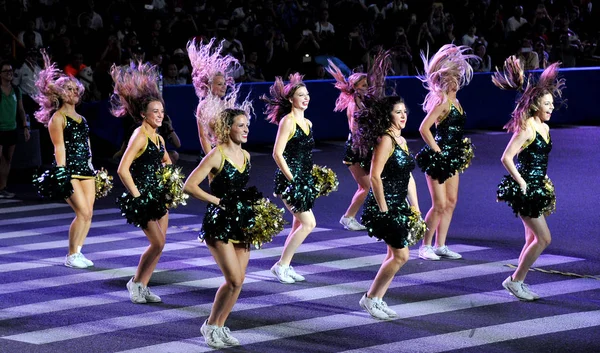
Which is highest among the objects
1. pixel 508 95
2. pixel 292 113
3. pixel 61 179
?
pixel 292 113

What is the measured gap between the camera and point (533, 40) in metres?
26.3

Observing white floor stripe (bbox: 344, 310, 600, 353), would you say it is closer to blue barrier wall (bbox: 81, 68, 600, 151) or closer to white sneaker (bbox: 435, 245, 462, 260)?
white sneaker (bbox: 435, 245, 462, 260)

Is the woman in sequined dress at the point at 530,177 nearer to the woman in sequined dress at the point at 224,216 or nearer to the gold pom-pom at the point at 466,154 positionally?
the gold pom-pom at the point at 466,154

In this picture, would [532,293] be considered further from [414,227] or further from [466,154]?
[466,154]

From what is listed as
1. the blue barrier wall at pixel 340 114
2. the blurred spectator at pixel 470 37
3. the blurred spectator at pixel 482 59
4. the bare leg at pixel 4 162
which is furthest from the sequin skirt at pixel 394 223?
the blurred spectator at pixel 470 37

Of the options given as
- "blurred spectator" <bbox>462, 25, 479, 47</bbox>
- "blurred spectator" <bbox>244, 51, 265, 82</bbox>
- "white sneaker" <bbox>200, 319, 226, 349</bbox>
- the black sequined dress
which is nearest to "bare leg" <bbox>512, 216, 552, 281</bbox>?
"white sneaker" <bbox>200, 319, 226, 349</bbox>

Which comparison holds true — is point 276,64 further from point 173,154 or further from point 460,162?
point 460,162

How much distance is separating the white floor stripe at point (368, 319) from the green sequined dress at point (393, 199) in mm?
693

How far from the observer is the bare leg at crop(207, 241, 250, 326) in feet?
25.2

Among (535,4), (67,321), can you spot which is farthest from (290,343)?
(535,4)

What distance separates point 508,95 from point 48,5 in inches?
402

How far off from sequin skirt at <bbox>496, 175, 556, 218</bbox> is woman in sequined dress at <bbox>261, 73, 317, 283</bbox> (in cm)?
192

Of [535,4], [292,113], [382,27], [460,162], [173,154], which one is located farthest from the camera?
[535,4]

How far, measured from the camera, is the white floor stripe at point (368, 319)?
7.80 meters
